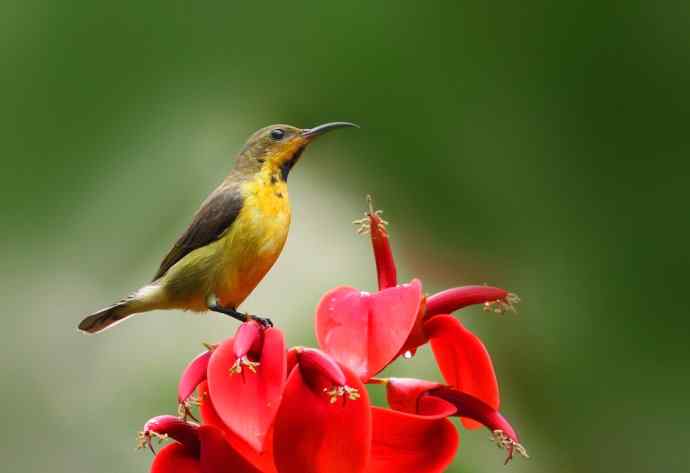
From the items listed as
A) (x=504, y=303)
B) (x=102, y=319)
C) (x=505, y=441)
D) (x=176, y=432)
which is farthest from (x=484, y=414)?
(x=102, y=319)

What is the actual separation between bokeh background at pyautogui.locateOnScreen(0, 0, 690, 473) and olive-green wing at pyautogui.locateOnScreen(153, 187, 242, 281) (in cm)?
2

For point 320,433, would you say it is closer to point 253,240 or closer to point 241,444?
point 241,444

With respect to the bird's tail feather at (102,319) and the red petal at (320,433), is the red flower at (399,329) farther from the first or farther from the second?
the bird's tail feather at (102,319)

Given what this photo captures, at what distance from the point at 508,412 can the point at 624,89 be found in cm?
36

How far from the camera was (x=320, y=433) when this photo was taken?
1.95 feet

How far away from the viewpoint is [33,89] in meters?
1.19

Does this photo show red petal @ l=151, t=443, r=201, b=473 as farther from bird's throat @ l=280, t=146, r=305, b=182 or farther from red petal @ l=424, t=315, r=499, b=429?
bird's throat @ l=280, t=146, r=305, b=182

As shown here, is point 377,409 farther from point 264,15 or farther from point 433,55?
point 264,15

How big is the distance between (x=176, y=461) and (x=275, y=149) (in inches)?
28.8

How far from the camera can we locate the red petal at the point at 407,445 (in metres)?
0.63

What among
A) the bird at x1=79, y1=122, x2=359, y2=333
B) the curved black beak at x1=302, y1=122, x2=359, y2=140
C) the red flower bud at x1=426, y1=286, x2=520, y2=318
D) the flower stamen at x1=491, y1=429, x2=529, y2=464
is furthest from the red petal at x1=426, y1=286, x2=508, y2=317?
the bird at x1=79, y1=122, x2=359, y2=333

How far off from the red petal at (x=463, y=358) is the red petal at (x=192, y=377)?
0.18 m

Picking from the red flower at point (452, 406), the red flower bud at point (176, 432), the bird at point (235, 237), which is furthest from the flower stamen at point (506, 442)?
the bird at point (235, 237)

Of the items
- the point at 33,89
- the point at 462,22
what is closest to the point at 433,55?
the point at 462,22
